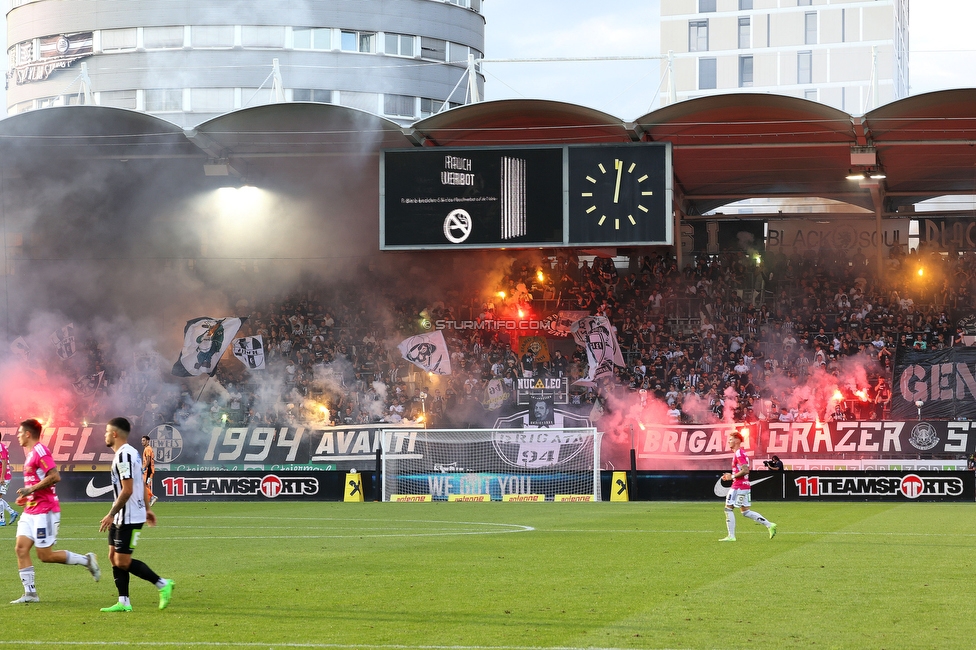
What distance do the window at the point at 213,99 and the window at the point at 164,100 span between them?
154 cm

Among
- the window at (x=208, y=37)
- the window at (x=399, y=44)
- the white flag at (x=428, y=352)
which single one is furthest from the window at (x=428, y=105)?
the white flag at (x=428, y=352)

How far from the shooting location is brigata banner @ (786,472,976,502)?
26.7 metres

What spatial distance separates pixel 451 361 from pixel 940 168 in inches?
635

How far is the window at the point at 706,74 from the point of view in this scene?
269 ft

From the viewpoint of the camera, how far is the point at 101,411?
34688 millimetres

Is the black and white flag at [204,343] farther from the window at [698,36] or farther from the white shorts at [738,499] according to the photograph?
the window at [698,36]

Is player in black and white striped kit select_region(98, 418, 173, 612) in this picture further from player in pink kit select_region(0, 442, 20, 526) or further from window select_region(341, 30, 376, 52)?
window select_region(341, 30, 376, 52)

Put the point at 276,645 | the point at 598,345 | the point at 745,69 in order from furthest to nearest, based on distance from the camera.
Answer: the point at 745,69 < the point at 598,345 < the point at 276,645

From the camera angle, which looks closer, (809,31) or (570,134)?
(570,134)

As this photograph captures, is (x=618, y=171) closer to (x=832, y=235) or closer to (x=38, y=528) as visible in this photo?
(x=832, y=235)

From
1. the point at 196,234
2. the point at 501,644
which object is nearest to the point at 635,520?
the point at 501,644

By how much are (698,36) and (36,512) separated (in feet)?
254

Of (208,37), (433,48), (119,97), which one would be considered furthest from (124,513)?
(433,48)

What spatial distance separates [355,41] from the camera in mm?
68625
